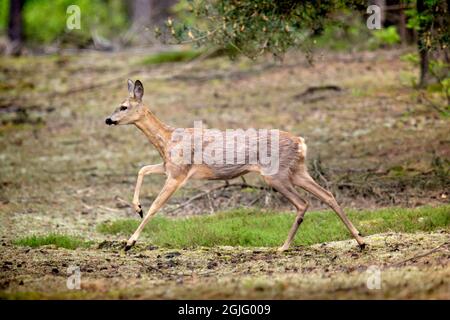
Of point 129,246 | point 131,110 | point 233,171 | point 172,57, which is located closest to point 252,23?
point 131,110

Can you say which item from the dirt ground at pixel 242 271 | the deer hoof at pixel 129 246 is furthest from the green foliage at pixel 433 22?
the deer hoof at pixel 129 246

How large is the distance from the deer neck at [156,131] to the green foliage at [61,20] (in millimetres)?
22496

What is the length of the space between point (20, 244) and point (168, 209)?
2.97 meters

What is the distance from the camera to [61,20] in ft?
117

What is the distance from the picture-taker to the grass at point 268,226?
11086mm

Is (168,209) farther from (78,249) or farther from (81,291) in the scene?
(81,291)

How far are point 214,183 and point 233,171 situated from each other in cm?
397

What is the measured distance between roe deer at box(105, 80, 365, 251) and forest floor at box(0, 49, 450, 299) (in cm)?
44

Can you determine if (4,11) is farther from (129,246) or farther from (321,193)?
(321,193)
